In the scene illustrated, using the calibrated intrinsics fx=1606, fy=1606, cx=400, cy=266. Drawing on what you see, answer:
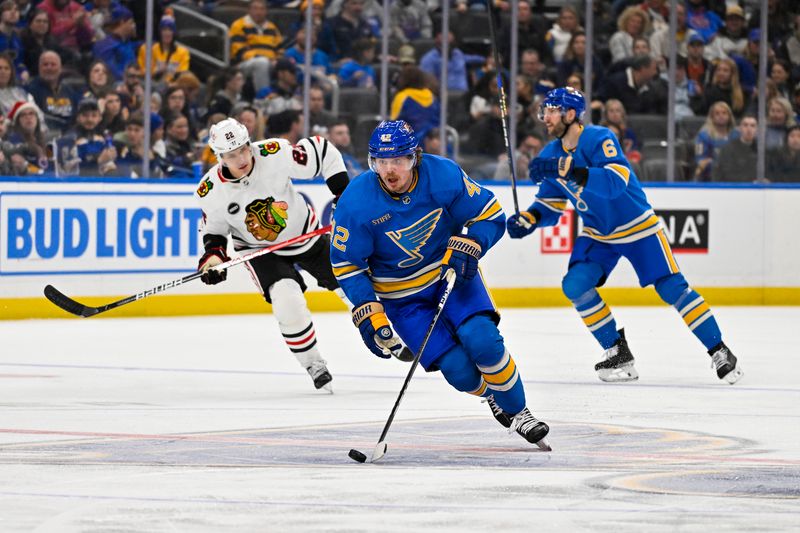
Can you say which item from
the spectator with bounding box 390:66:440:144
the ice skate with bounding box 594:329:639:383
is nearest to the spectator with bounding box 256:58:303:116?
the spectator with bounding box 390:66:440:144

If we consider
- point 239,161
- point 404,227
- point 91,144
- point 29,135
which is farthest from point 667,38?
point 404,227

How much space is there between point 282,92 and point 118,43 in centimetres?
128

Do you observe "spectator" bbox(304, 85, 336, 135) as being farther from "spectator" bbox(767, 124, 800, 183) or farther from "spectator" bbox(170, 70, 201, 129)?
"spectator" bbox(767, 124, 800, 183)

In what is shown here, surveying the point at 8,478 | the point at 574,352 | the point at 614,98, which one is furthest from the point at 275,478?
the point at 614,98

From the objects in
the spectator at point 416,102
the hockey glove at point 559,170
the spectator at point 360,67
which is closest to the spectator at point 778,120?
the spectator at point 416,102

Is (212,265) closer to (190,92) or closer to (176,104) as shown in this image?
(176,104)

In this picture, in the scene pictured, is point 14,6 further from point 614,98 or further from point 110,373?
point 614,98

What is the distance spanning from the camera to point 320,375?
717cm

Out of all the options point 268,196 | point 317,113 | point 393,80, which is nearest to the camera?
point 268,196

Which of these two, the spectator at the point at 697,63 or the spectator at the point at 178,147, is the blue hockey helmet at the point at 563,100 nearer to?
the spectator at the point at 178,147

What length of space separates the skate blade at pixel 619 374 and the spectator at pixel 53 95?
14.3 feet

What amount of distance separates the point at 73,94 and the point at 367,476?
6315 millimetres

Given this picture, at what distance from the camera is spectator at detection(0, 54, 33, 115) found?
1012 centimetres

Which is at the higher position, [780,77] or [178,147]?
[780,77]
